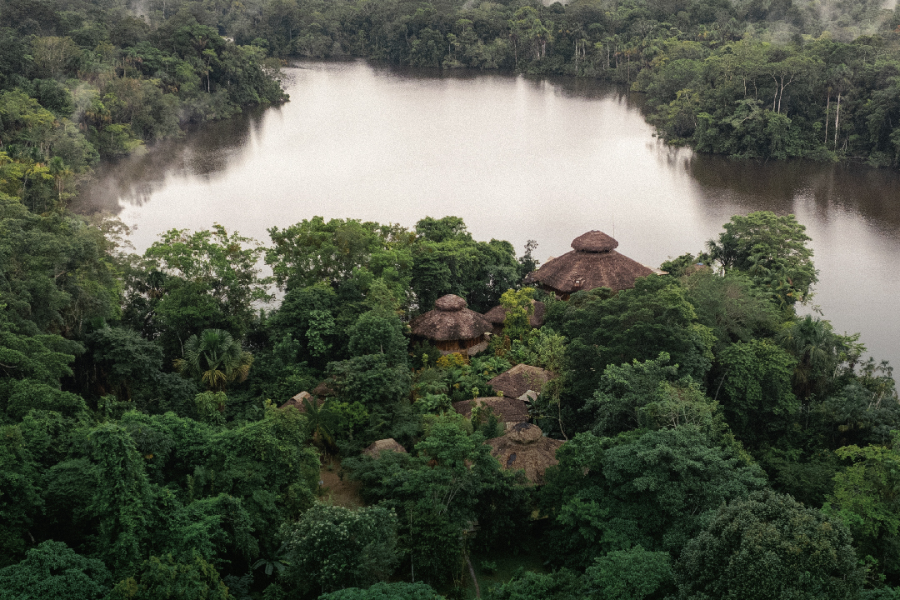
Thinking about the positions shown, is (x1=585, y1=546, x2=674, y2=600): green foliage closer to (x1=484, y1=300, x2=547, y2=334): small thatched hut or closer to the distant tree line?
(x1=484, y1=300, x2=547, y2=334): small thatched hut

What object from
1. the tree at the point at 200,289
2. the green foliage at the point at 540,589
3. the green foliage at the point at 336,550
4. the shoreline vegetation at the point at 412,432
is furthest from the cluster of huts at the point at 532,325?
the green foliage at the point at 336,550

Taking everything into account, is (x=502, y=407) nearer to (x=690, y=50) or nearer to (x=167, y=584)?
(x=167, y=584)

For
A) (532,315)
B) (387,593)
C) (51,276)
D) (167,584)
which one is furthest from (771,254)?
(167,584)

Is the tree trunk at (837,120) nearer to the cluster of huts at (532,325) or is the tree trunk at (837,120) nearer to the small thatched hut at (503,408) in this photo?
the cluster of huts at (532,325)

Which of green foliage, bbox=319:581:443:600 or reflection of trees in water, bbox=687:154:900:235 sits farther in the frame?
reflection of trees in water, bbox=687:154:900:235

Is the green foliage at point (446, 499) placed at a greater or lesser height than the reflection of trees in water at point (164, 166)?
lesser

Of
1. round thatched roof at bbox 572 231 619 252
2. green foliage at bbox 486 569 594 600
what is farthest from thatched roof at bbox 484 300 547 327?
green foliage at bbox 486 569 594 600

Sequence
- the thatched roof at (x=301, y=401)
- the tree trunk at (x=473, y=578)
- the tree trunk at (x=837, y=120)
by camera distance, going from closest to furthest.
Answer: the tree trunk at (x=473, y=578) → the thatched roof at (x=301, y=401) → the tree trunk at (x=837, y=120)
